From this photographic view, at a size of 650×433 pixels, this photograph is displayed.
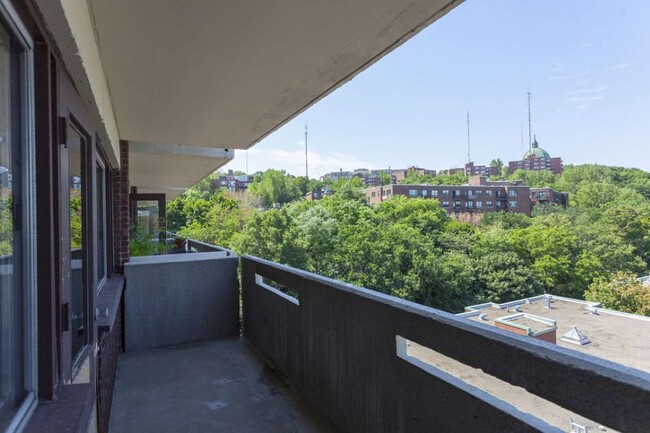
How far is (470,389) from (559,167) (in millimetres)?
121773

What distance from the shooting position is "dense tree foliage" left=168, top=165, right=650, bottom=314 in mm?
26641

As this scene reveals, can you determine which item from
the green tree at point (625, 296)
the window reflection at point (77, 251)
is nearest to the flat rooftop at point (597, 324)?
the green tree at point (625, 296)

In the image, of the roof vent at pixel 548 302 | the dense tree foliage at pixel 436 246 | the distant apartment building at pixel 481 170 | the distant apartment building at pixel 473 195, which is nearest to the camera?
the roof vent at pixel 548 302

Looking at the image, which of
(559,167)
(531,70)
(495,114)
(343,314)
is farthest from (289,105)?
(559,167)

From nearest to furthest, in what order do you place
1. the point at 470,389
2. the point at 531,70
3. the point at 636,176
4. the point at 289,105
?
the point at 470,389 < the point at 289,105 < the point at 531,70 < the point at 636,176

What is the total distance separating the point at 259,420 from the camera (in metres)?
2.81

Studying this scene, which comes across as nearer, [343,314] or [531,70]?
[343,314]

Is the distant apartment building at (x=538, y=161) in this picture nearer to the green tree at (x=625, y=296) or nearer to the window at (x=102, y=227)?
the green tree at (x=625, y=296)

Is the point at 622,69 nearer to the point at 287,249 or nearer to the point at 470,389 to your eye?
the point at 287,249

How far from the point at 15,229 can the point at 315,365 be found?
2191 mm

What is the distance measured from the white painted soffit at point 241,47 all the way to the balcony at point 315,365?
1.37 meters

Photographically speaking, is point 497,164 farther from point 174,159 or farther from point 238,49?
point 238,49

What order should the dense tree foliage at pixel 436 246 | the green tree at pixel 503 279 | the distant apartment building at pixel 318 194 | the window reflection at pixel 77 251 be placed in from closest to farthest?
1. the window reflection at pixel 77 251
2. the dense tree foliage at pixel 436 246
3. the green tree at pixel 503 279
4. the distant apartment building at pixel 318 194

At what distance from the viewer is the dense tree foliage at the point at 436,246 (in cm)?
2664
